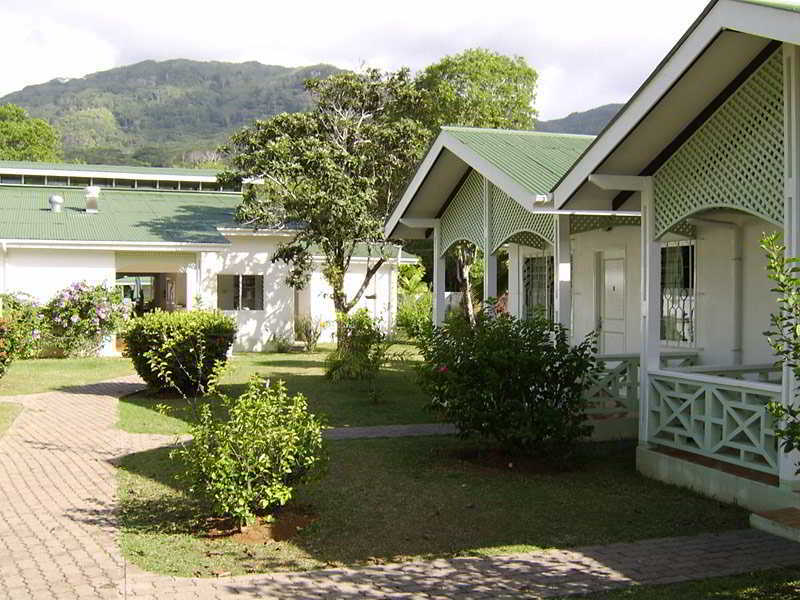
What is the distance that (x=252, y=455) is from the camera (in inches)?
272

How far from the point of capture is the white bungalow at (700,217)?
24.9 feet

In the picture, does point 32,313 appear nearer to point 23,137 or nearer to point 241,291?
point 241,291

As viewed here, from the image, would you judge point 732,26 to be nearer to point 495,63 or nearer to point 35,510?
point 35,510

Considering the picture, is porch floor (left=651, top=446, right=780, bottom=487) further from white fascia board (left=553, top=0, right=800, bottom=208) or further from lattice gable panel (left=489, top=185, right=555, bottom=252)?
lattice gable panel (left=489, top=185, right=555, bottom=252)

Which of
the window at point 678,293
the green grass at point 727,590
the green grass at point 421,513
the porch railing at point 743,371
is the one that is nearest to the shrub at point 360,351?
the window at point 678,293

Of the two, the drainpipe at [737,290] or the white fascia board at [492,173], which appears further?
the drainpipe at [737,290]

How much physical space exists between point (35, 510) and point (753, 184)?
7266 mm

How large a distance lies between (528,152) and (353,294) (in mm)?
15176

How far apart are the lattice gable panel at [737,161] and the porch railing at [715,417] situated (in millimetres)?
1645

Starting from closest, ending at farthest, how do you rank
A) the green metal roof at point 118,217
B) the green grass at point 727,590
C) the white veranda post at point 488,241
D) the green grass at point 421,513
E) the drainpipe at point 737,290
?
the green grass at point 727,590 → the green grass at point 421,513 → the drainpipe at point 737,290 → the white veranda post at point 488,241 → the green metal roof at point 118,217

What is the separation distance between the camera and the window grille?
1631 cm

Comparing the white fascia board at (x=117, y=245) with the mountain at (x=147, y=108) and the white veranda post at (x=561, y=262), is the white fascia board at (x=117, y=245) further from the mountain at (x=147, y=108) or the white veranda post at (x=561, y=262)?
the mountain at (x=147, y=108)

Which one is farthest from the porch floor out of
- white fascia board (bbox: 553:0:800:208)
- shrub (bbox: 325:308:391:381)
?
shrub (bbox: 325:308:391:381)

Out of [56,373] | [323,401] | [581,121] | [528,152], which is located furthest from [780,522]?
[581,121]
